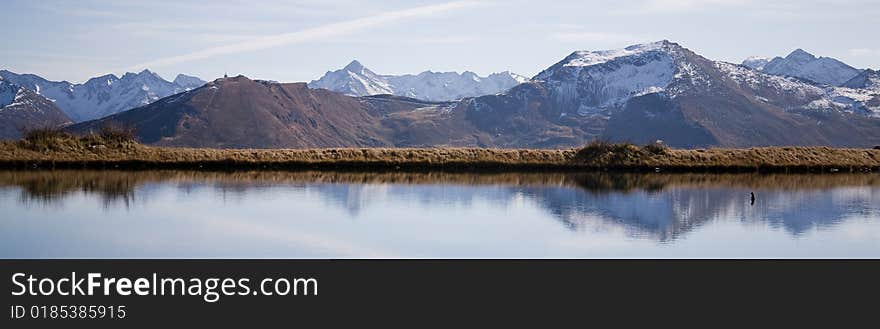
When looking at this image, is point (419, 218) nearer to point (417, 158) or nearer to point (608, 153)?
point (417, 158)

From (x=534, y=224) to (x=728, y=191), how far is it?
1744cm

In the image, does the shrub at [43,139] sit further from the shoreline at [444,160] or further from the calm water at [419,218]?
the calm water at [419,218]

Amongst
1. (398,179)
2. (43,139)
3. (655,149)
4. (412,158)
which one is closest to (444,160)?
(412,158)

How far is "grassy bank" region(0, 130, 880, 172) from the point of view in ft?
200

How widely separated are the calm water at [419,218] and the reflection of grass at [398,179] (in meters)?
Answer: 0.18

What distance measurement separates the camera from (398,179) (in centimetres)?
5381

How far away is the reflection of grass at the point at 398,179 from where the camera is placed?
46.6m

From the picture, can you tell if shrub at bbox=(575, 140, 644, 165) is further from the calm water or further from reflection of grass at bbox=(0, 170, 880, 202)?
the calm water

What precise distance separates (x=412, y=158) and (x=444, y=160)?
2.13 meters
